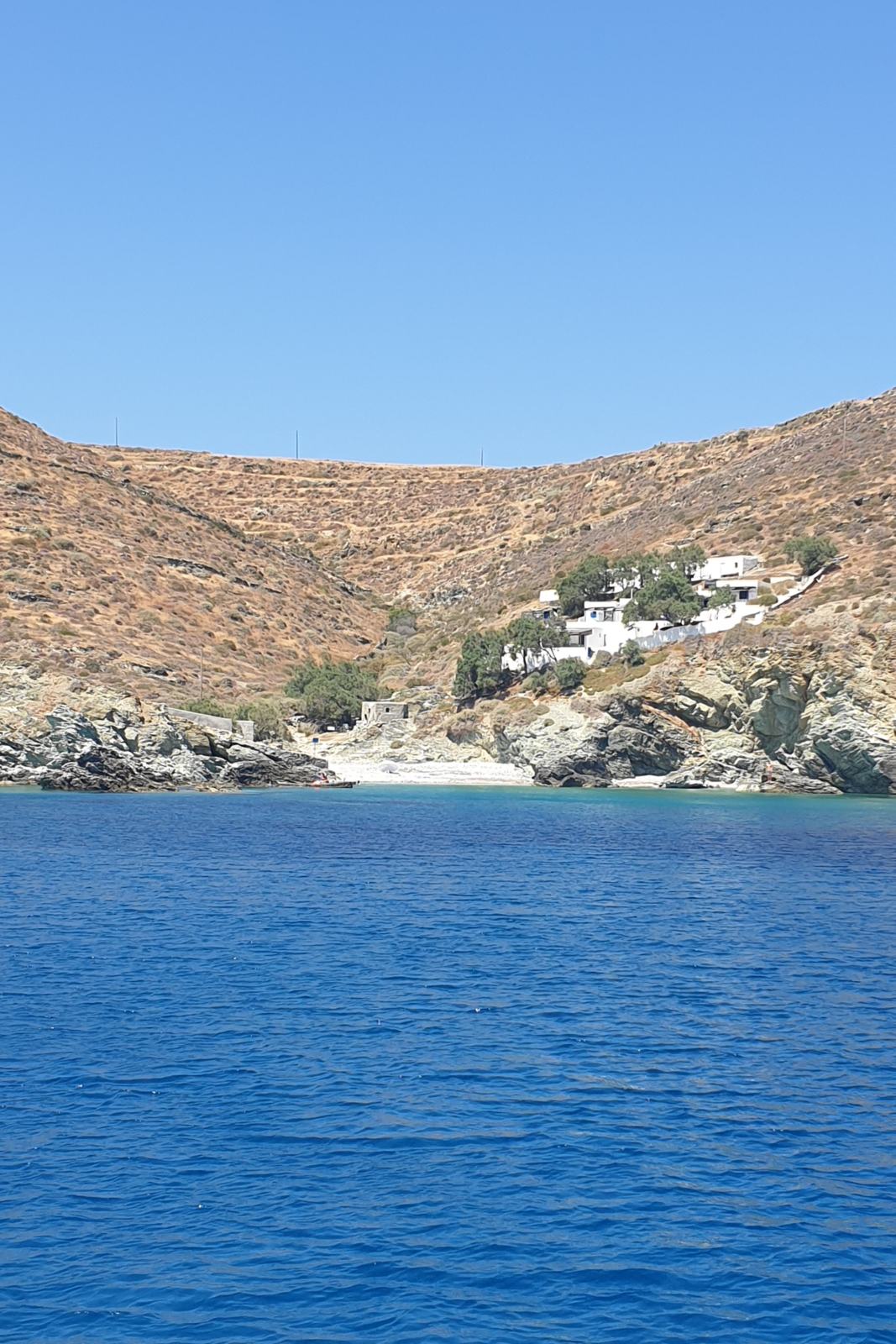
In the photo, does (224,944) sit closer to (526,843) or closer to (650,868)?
(650,868)

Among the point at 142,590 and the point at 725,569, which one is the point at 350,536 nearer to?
the point at 142,590

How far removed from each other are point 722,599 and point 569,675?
1136 cm

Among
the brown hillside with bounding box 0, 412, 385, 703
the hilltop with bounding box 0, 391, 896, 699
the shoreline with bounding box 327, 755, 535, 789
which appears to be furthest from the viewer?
the hilltop with bounding box 0, 391, 896, 699

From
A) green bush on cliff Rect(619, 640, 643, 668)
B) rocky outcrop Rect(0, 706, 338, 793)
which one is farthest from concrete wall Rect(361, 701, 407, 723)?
green bush on cliff Rect(619, 640, 643, 668)

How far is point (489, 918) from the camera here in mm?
36656

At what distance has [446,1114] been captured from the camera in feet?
65.6

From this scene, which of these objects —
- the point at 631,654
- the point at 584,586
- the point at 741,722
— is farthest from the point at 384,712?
the point at 741,722

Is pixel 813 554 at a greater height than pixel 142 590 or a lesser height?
greater

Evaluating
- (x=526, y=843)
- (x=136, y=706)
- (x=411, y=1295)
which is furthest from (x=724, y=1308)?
(x=136, y=706)

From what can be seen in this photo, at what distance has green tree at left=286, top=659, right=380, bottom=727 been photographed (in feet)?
320

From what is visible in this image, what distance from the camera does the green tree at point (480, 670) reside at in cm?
9275

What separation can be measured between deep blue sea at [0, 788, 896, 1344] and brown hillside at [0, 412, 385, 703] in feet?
184

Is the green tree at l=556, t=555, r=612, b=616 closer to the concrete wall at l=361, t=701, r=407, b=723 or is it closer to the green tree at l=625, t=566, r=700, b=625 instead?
the green tree at l=625, t=566, r=700, b=625

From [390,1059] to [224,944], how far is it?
428 inches
